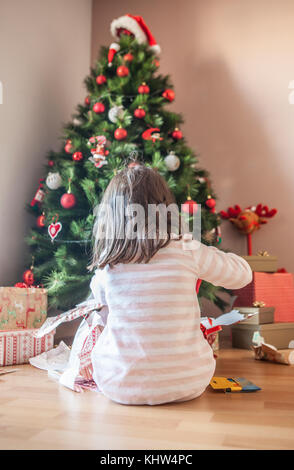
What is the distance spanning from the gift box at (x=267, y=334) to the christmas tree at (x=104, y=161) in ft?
0.76

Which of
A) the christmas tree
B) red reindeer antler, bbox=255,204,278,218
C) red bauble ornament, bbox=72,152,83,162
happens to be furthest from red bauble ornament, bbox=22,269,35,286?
red reindeer antler, bbox=255,204,278,218

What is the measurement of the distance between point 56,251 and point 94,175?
37 cm

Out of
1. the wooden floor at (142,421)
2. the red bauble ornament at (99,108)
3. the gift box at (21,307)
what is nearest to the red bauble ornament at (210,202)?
the red bauble ornament at (99,108)

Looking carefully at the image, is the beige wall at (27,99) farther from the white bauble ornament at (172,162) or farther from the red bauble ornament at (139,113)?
the white bauble ornament at (172,162)

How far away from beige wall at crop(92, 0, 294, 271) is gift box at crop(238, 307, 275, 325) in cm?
58

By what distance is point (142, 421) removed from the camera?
0.87 metres

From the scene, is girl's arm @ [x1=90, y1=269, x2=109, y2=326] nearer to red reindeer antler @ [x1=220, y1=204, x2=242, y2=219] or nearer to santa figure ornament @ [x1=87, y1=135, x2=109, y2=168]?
santa figure ornament @ [x1=87, y1=135, x2=109, y2=168]

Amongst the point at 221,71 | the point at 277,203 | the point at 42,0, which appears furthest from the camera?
the point at 221,71

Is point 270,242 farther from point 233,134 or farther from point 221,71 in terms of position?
point 221,71

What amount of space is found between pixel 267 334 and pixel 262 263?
0.37 metres

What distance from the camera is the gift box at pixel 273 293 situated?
2.03 meters

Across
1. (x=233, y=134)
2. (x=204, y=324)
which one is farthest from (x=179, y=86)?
(x=204, y=324)

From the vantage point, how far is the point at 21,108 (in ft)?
6.74

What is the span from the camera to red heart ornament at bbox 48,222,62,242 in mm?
1812
